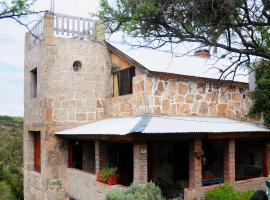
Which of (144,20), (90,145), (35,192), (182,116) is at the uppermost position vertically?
(144,20)

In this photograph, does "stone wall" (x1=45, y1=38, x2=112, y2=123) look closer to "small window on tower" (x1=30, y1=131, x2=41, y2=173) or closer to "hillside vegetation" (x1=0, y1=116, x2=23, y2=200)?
"small window on tower" (x1=30, y1=131, x2=41, y2=173)

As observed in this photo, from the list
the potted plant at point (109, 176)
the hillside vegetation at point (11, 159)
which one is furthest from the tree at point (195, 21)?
the hillside vegetation at point (11, 159)

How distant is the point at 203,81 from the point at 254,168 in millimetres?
5103

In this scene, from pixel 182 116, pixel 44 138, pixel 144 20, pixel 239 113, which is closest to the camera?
pixel 144 20

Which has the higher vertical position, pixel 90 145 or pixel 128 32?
pixel 128 32

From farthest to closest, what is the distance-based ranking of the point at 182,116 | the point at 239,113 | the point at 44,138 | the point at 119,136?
1. the point at 239,113
2. the point at 44,138
3. the point at 182,116
4. the point at 119,136

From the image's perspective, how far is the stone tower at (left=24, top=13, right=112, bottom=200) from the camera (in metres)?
14.6

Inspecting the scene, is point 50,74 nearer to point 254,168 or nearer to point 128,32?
point 128,32

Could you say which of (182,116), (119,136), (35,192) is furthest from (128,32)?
(35,192)

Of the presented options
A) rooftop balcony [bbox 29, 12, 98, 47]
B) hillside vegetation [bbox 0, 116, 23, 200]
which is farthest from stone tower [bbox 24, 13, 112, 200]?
hillside vegetation [bbox 0, 116, 23, 200]

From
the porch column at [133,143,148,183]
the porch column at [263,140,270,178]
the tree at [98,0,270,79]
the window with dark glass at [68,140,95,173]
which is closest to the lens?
the tree at [98,0,270,79]

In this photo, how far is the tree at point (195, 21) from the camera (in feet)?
25.9

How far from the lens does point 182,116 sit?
532 inches

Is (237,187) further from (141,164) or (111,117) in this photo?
(111,117)
